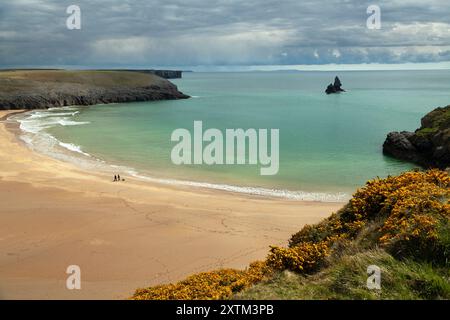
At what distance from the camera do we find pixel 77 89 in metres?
106

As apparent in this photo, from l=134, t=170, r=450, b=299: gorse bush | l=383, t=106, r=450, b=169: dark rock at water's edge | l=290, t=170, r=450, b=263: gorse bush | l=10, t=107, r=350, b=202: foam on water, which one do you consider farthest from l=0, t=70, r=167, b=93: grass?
l=290, t=170, r=450, b=263: gorse bush

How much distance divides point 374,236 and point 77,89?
10539cm

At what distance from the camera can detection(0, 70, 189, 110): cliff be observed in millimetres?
92644

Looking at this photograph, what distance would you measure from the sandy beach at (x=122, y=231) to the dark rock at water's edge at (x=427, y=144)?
15364mm

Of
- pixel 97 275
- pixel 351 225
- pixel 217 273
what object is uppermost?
pixel 351 225

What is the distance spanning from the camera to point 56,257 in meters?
16.6

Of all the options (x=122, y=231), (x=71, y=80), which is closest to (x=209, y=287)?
(x=122, y=231)

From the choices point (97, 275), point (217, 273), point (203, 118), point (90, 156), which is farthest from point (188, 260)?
point (203, 118)

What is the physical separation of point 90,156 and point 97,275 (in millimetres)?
27247

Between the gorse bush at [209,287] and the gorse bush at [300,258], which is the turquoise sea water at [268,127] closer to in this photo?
the gorse bush at [300,258]

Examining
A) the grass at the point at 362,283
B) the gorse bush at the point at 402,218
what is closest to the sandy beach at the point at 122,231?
the gorse bush at the point at 402,218

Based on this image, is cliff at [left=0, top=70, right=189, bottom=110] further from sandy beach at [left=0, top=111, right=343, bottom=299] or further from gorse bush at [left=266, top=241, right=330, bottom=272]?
gorse bush at [left=266, top=241, right=330, bottom=272]

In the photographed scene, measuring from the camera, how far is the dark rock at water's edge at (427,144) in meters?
36.2
